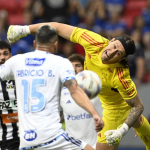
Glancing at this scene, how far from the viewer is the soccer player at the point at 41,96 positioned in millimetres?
4074

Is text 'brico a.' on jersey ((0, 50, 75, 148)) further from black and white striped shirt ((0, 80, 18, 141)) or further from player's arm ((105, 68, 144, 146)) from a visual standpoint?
player's arm ((105, 68, 144, 146))

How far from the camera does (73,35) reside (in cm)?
550

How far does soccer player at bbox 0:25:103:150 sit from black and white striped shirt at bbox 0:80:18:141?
2.43 feet

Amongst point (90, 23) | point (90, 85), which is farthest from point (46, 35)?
point (90, 23)

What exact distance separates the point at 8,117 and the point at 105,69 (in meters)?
1.51

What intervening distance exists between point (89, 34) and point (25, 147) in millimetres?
2041

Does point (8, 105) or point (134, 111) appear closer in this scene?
point (8, 105)

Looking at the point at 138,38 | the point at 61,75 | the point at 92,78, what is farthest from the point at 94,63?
the point at 138,38

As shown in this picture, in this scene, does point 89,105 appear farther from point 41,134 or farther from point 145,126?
point 145,126

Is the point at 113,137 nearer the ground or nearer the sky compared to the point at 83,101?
nearer the ground

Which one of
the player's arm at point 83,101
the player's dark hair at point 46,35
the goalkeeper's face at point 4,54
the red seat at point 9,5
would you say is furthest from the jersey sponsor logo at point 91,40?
the red seat at point 9,5

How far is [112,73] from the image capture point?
17.4 feet

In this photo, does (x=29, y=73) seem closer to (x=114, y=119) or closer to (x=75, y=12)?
(x=114, y=119)

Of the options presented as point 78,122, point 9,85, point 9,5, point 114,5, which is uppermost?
point 9,5
